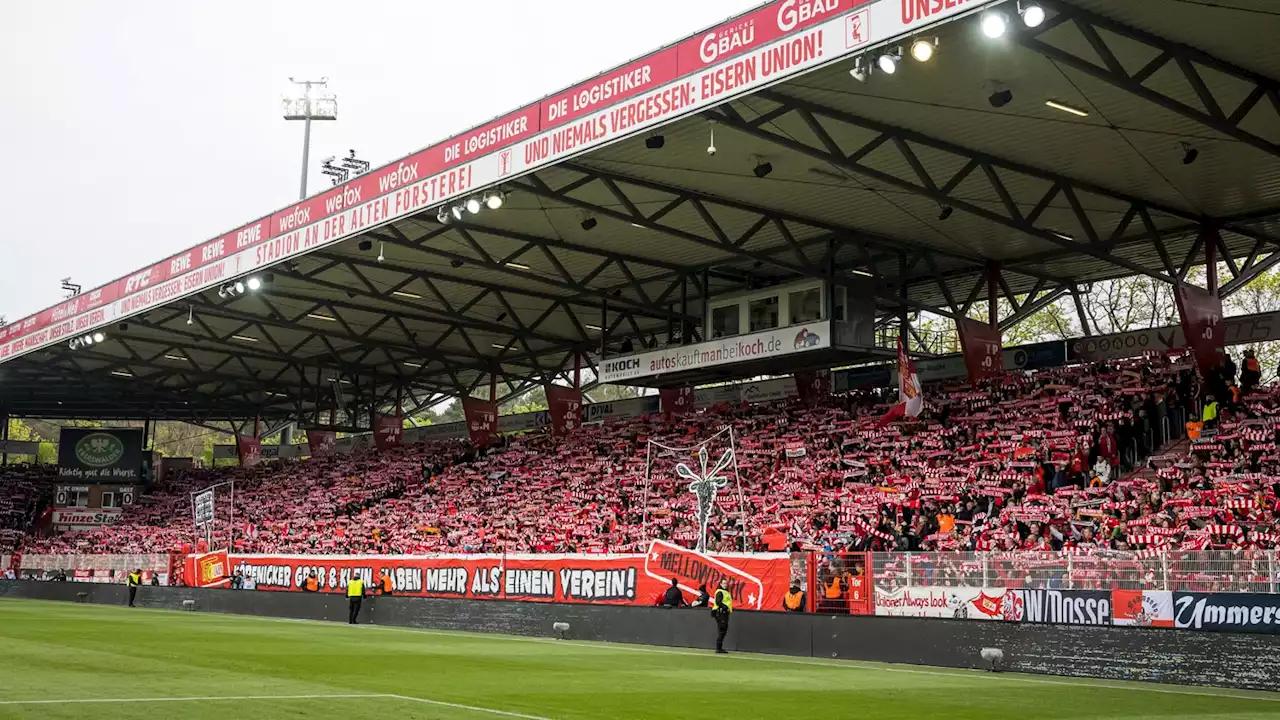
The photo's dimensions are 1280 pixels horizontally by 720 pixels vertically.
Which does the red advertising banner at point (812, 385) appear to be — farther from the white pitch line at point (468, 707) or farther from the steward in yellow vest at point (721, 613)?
the white pitch line at point (468, 707)

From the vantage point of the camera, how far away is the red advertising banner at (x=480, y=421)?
47.8 meters

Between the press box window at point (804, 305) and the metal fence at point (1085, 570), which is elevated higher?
the press box window at point (804, 305)

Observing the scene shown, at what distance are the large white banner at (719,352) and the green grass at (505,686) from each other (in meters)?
10.3

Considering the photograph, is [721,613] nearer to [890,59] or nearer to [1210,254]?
[890,59]

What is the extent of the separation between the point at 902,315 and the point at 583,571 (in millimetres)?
10741

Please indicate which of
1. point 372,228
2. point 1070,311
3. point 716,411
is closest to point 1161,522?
point 372,228

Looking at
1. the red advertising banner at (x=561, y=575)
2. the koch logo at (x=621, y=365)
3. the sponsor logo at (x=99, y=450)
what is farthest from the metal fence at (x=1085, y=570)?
the sponsor logo at (x=99, y=450)

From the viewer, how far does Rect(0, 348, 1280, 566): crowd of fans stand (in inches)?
939

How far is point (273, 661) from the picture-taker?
17.4 m

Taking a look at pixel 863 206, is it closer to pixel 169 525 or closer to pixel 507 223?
pixel 507 223

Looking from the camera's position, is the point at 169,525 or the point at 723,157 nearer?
the point at 723,157

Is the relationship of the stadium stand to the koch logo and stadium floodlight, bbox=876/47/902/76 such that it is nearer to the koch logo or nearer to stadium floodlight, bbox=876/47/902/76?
the koch logo

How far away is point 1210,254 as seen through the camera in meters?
28.2

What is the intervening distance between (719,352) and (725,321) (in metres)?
1.21
